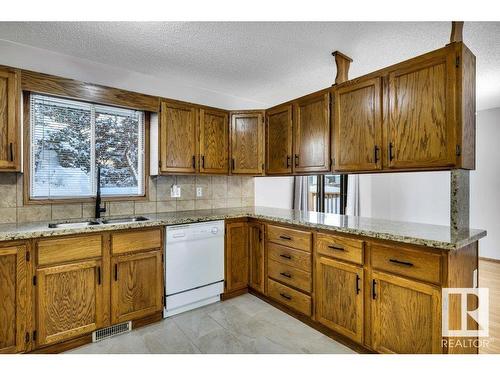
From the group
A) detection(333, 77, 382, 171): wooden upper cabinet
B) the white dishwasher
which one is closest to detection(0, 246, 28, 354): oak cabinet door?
the white dishwasher

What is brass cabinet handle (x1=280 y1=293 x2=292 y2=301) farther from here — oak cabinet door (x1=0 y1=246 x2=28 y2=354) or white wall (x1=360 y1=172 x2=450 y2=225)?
white wall (x1=360 y1=172 x2=450 y2=225)

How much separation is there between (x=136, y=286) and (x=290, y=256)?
4.64ft

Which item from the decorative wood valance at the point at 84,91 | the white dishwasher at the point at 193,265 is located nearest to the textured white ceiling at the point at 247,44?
the decorative wood valance at the point at 84,91

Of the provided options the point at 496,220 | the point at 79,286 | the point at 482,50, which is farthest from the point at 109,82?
the point at 496,220

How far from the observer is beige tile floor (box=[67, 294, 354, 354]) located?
210cm

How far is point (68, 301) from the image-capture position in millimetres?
2061

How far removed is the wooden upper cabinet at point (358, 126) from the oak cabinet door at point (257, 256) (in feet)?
3.57

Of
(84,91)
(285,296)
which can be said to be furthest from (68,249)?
(285,296)

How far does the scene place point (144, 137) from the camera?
10.1 ft

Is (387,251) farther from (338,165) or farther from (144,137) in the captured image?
(144,137)

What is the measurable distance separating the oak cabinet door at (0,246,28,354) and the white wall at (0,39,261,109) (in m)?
1.67

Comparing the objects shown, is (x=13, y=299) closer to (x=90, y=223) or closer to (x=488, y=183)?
(x=90, y=223)

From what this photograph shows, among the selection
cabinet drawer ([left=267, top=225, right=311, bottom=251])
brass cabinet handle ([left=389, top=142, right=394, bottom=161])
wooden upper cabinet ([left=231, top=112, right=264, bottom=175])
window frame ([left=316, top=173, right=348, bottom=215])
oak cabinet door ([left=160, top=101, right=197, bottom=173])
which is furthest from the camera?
window frame ([left=316, top=173, right=348, bottom=215])

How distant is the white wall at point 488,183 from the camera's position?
4387mm
